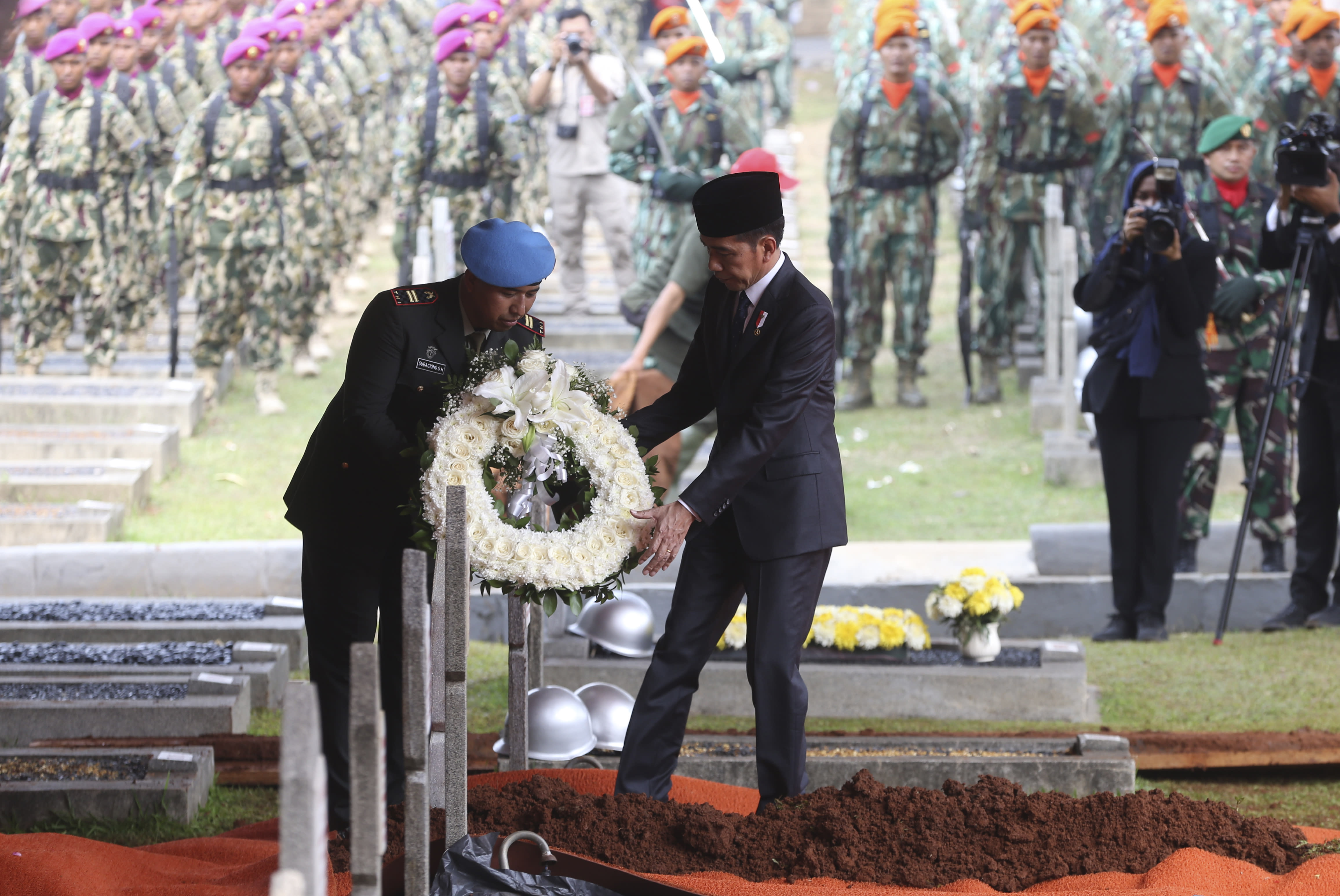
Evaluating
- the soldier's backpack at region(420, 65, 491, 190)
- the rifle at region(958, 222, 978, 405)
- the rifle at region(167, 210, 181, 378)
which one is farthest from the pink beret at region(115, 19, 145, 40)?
the rifle at region(958, 222, 978, 405)

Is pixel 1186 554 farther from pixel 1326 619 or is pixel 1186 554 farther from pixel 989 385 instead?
pixel 989 385

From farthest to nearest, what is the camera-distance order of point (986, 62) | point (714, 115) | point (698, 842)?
point (986, 62) → point (714, 115) → point (698, 842)

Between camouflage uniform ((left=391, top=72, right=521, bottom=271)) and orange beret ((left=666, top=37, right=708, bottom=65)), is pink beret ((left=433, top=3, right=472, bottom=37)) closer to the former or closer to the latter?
camouflage uniform ((left=391, top=72, right=521, bottom=271))

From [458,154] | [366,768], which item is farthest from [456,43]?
[366,768]

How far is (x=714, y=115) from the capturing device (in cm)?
1167

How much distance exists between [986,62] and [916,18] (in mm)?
3023

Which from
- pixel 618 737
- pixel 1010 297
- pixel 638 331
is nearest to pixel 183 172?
pixel 638 331

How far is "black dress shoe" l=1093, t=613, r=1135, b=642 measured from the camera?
748cm

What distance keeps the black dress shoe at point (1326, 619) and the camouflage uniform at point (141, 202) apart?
9627 millimetres

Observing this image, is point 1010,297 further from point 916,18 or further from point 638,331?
point 638,331

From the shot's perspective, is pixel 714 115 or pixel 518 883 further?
pixel 714 115

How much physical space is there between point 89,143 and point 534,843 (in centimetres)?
1050

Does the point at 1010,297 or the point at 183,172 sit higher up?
the point at 183,172

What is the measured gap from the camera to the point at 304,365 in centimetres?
1412
